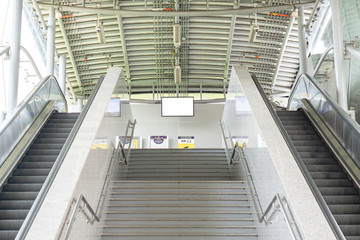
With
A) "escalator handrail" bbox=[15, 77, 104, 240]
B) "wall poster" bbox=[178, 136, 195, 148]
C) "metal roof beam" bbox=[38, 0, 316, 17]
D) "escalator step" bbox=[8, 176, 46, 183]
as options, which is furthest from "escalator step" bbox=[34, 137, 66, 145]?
"wall poster" bbox=[178, 136, 195, 148]

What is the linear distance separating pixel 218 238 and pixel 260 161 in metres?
1.13

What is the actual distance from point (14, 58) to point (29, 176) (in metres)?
4.14

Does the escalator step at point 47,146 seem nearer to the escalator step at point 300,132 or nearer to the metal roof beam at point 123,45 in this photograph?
the escalator step at point 300,132

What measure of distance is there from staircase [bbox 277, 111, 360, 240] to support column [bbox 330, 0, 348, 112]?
1.02 metres

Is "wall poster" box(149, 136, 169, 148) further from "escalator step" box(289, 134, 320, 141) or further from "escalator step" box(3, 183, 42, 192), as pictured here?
"escalator step" box(3, 183, 42, 192)

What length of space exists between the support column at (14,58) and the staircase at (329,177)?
5.32 meters

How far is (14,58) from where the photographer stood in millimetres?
9578

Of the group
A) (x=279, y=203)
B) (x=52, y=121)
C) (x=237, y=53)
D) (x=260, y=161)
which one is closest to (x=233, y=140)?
(x=260, y=161)

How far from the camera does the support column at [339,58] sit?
352 inches

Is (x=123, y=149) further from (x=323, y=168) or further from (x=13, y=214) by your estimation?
(x=323, y=168)

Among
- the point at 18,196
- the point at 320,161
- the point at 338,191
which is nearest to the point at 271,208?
the point at 338,191

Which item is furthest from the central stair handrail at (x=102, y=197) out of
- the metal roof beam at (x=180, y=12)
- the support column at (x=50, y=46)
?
the metal roof beam at (x=180, y=12)

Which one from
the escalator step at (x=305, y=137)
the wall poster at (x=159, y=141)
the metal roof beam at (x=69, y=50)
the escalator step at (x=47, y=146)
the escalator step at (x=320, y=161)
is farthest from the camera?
the wall poster at (x=159, y=141)

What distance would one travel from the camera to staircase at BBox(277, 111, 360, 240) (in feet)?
17.3
